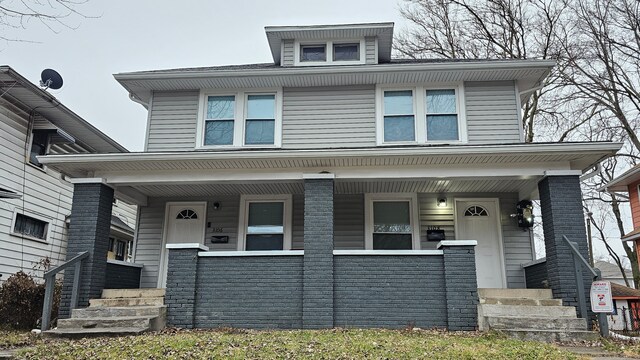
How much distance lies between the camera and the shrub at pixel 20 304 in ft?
32.0

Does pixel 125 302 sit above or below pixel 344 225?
below

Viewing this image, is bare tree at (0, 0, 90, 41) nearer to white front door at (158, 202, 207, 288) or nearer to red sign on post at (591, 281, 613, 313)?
white front door at (158, 202, 207, 288)

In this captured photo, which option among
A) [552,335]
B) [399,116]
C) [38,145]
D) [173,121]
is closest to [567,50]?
[399,116]

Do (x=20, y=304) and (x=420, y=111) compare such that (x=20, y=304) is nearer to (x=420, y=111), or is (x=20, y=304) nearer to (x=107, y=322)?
(x=107, y=322)

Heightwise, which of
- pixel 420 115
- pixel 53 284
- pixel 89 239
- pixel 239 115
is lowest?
pixel 53 284

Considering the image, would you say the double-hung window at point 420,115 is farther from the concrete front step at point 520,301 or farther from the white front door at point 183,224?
the white front door at point 183,224

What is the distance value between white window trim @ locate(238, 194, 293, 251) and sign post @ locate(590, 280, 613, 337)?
5.56 meters

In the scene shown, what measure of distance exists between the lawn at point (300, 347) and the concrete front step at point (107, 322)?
0.41 m

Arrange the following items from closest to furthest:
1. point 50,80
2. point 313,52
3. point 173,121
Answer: point 173,121 → point 313,52 → point 50,80

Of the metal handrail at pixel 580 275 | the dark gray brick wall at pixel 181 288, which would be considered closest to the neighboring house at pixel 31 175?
the dark gray brick wall at pixel 181 288

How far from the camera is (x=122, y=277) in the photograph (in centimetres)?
962

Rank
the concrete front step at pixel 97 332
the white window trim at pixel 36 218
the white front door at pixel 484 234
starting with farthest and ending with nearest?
the white window trim at pixel 36 218 → the white front door at pixel 484 234 → the concrete front step at pixel 97 332

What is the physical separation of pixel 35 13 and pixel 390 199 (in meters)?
7.14

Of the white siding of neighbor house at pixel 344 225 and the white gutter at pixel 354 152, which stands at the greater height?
the white gutter at pixel 354 152
